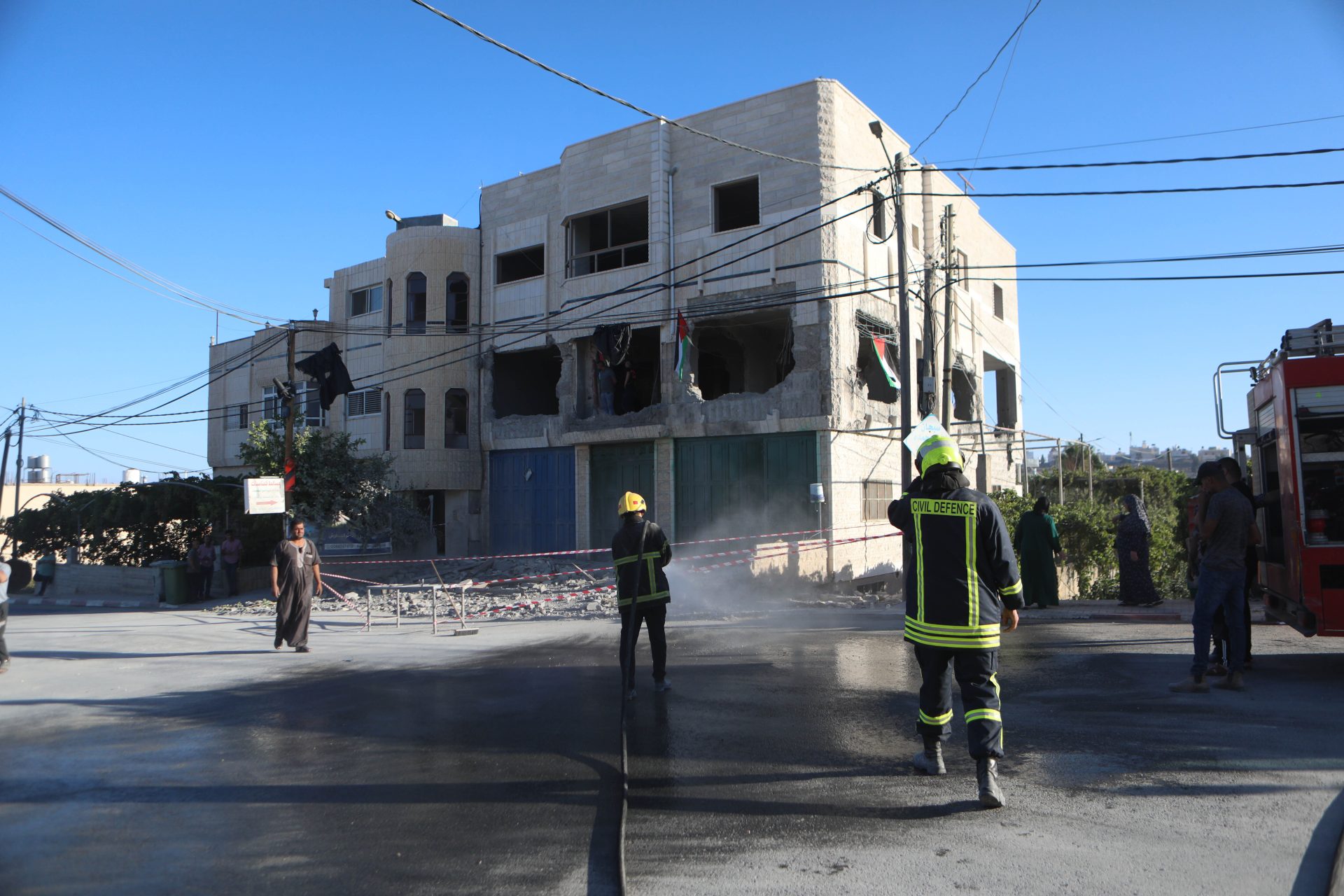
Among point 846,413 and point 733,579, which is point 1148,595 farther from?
point 846,413

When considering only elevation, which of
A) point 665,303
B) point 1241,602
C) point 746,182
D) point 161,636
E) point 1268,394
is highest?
point 746,182

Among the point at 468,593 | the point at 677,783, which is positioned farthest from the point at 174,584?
the point at 677,783

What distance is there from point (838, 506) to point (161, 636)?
13614mm

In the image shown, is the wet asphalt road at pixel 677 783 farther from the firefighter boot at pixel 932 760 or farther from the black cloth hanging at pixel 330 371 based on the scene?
the black cloth hanging at pixel 330 371

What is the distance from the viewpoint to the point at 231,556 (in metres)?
21.0

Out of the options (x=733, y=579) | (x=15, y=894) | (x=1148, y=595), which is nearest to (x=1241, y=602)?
(x=1148, y=595)

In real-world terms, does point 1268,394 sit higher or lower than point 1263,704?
higher

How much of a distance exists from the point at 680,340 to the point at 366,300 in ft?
45.2

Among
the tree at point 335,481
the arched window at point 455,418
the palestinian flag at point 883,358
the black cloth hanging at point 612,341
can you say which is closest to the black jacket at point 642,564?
the palestinian flag at point 883,358

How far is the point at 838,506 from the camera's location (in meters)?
19.9

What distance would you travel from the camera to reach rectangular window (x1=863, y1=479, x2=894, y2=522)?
21.3m

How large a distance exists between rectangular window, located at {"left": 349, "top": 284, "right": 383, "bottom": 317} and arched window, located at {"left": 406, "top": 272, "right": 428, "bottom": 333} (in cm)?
235

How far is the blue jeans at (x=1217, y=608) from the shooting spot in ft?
22.6

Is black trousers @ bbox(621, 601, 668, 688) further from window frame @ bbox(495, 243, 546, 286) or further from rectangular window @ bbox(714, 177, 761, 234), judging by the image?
window frame @ bbox(495, 243, 546, 286)
